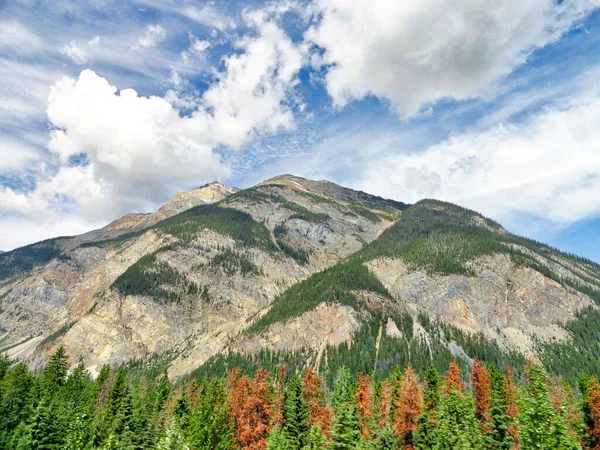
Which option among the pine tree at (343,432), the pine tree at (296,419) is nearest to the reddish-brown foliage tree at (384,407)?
the pine tree at (296,419)

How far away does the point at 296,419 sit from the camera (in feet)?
141

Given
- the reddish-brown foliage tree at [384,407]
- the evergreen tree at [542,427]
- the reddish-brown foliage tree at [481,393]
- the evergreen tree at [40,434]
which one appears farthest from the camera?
the reddish-brown foliage tree at [481,393]

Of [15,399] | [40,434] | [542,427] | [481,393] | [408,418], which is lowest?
[15,399]

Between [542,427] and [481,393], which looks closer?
[542,427]

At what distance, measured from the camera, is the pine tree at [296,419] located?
40.9 metres

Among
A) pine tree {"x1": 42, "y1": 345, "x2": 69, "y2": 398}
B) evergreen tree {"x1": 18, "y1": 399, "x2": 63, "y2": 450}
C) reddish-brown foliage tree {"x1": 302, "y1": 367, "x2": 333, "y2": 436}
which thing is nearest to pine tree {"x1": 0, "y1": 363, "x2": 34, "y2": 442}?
pine tree {"x1": 42, "y1": 345, "x2": 69, "y2": 398}

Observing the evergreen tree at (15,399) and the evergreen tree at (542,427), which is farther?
the evergreen tree at (15,399)

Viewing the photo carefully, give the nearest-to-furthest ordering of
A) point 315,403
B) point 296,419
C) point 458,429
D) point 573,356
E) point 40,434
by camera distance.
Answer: point 458,429
point 40,434
point 296,419
point 315,403
point 573,356

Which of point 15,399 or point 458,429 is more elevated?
point 458,429

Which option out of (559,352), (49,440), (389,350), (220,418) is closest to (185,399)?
(220,418)

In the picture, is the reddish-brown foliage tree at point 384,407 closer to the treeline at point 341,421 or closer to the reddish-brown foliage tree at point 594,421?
the treeline at point 341,421

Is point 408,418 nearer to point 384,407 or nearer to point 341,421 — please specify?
point 384,407

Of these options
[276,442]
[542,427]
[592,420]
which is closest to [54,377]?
[276,442]

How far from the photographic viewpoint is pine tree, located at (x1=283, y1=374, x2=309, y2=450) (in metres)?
40.9
